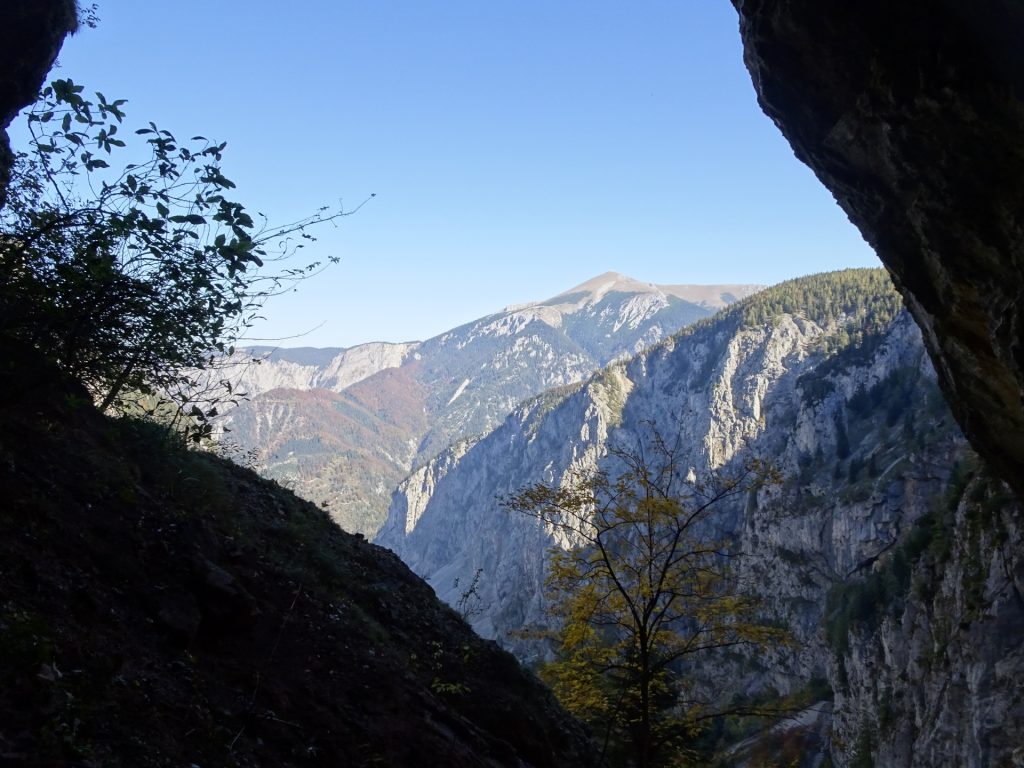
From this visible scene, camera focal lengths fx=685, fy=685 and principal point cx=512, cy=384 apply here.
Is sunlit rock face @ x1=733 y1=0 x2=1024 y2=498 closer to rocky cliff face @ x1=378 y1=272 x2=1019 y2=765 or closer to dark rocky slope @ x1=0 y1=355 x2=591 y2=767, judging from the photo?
dark rocky slope @ x1=0 y1=355 x2=591 y2=767

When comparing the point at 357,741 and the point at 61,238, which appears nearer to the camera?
the point at 61,238

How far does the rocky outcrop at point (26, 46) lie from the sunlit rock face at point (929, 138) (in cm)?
904

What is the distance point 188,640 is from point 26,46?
788 centimetres

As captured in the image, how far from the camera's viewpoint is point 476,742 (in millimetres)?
9531

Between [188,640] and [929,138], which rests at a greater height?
[929,138]

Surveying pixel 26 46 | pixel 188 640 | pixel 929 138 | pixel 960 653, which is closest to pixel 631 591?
pixel 188 640

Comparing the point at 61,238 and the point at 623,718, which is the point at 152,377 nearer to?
the point at 61,238

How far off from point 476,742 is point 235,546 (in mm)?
4460

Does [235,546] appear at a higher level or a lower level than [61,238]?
lower

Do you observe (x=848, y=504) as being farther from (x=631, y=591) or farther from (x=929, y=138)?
(x=929, y=138)

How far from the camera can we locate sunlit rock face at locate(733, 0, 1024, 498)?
6.46 meters

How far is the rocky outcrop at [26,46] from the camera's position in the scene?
876cm

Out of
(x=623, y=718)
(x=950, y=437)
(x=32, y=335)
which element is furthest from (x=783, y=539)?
(x=32, y=335)

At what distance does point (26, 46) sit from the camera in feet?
29.3
